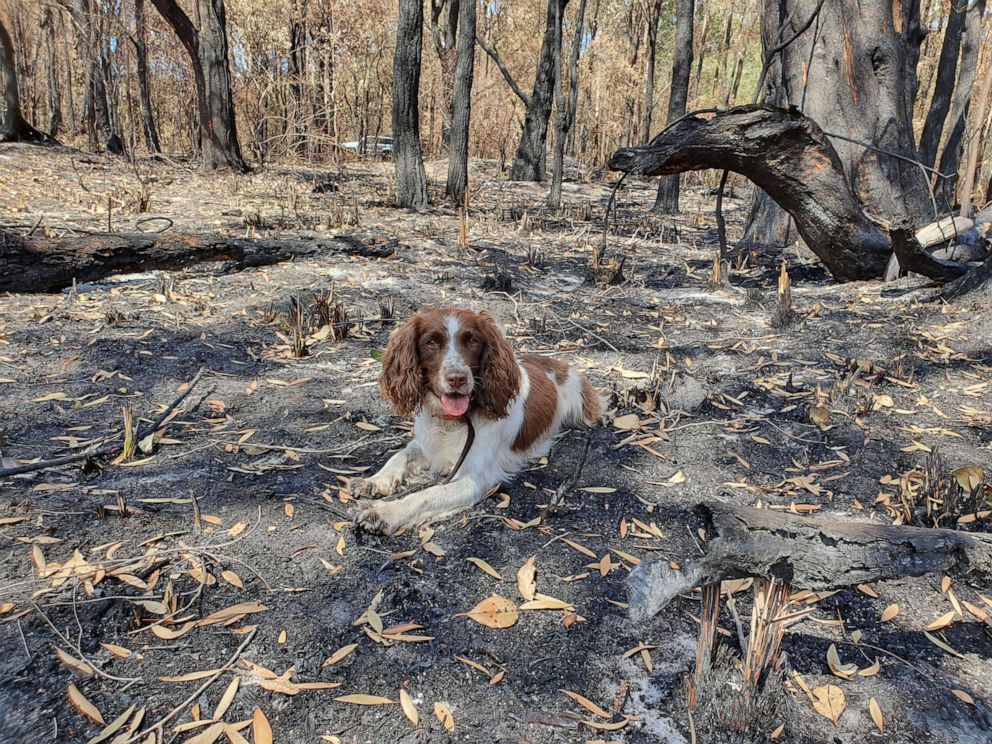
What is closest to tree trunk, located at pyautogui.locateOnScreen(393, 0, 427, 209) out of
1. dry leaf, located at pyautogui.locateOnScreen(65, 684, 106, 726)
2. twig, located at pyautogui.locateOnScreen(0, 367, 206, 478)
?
twig, located at pyautogui.locateOnScreen(0, 367, 206, 478)

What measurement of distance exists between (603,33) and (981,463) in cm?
2788

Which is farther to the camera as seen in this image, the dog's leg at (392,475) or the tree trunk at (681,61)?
the tree trunk at (681,61)

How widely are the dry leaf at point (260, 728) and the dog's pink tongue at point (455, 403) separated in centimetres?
156

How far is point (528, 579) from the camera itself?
2594 mm

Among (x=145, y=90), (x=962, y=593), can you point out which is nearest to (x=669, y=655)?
(x=962, y=593)

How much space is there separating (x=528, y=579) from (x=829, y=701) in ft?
3.70

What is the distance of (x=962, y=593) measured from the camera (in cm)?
246

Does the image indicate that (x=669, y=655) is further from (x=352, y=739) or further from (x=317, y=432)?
(x=317, y=432)

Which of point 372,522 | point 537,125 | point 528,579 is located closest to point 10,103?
point 537,125

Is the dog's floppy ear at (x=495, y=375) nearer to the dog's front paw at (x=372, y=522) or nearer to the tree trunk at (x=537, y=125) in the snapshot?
the dog's front paw at (x=372, y=522)

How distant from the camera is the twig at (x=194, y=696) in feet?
5.87

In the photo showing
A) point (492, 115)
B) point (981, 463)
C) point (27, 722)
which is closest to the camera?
point (27, 722)

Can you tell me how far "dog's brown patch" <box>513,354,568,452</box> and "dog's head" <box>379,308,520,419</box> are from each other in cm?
31

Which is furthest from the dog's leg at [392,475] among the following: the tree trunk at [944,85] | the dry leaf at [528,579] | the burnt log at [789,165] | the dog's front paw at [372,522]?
the tree trunk at [944,85]
